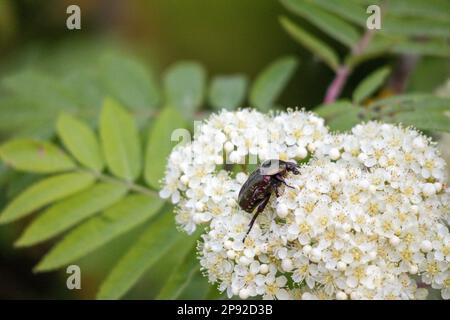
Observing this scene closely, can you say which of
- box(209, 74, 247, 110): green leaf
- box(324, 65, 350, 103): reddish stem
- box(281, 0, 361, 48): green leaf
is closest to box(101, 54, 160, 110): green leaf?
box(209, 74, 247, 110): green leaf

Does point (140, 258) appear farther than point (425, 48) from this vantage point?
No

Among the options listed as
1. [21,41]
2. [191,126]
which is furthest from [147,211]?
[21,41]

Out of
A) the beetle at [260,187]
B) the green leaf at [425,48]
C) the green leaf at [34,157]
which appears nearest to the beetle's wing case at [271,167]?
the beetle at [260,187]

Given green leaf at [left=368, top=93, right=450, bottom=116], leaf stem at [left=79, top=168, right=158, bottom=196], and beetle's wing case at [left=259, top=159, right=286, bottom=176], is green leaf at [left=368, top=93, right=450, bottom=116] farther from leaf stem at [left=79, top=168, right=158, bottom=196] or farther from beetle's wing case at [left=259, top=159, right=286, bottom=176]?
leaf stem at [left=79, top=168, right=158, bottom=196]

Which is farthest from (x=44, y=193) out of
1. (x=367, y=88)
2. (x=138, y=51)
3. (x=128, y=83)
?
(x=138, y=51)

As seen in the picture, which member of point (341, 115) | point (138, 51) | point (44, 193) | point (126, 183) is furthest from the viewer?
point (138, 51)

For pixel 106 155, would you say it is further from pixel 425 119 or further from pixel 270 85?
pixel 425 119

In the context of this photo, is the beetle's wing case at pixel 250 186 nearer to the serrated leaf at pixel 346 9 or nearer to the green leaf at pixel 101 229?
the green leaf at pixel 101 229
